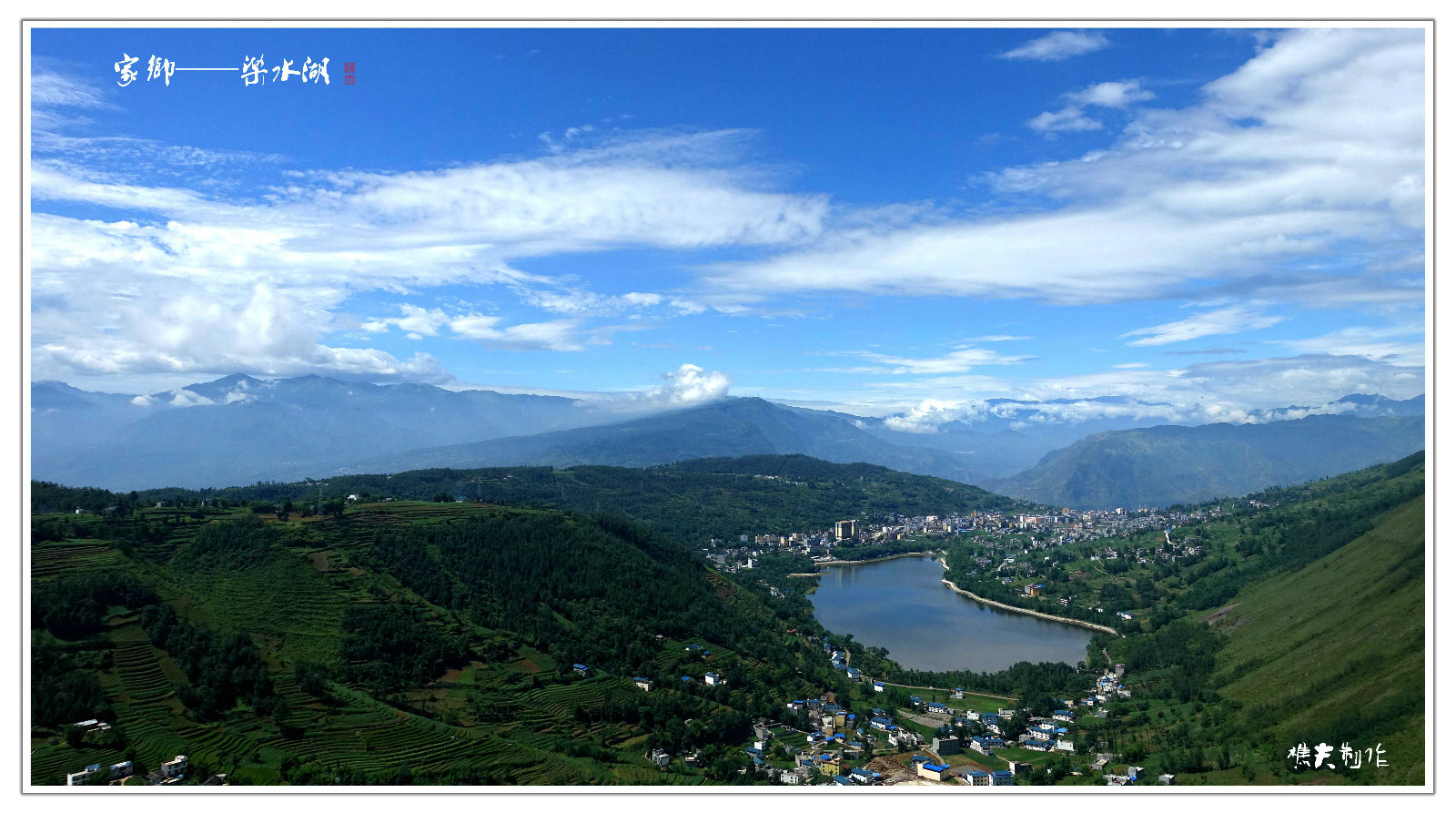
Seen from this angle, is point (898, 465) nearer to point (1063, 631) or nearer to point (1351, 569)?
point (1063, 631)

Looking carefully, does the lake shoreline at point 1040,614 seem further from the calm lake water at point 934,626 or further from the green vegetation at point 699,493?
the green vegetation at point 699,493

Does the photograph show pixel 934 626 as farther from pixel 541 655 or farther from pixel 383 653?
pixel 383 653

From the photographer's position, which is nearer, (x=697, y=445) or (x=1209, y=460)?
(x=1209, y=460)

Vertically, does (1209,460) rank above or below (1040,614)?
above

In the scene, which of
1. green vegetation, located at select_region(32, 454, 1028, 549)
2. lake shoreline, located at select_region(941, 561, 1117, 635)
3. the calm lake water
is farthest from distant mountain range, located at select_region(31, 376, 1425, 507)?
lake shoreline, located at select_region(941, 561, 1117, 635)

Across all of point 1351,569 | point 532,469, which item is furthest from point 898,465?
point 1351,569

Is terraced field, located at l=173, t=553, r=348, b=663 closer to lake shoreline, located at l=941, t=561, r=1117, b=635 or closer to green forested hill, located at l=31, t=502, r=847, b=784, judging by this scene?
green forested hill, located at l=31, t=502, r=847, b=784

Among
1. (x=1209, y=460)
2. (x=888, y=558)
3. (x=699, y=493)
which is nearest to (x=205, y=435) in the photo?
(x=699, y=493)
